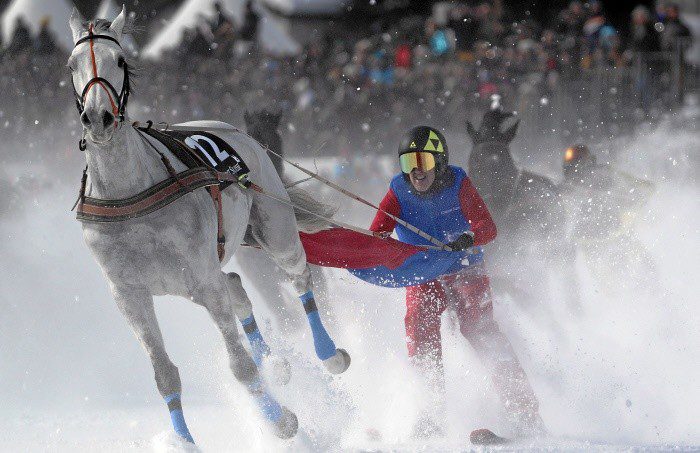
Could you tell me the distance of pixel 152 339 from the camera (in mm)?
6434

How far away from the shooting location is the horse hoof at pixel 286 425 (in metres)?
6.63

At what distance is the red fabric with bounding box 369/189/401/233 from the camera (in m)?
7.62

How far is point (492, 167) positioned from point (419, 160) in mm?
2233

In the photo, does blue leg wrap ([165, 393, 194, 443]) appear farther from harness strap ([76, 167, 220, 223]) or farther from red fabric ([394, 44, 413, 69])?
red fabric ([394, 44, 413, 69])

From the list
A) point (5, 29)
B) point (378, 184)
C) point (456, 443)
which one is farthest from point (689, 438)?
point (5, 29)

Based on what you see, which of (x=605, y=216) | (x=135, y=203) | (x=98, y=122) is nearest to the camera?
(x=98, y=122)

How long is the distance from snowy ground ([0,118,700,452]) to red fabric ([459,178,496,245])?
0.93 m

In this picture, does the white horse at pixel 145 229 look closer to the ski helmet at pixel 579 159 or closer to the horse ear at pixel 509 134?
the horse ear at pixel 509 134

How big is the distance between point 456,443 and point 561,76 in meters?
9.18

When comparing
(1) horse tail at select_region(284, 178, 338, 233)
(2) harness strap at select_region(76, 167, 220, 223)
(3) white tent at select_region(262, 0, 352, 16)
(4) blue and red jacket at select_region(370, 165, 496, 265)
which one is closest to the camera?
(2) harness strap at select_region(76, 167, 220, 223)

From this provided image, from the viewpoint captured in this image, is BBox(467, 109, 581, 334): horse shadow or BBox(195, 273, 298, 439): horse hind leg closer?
BBox(195, 273, 298, 439): horse hind leg

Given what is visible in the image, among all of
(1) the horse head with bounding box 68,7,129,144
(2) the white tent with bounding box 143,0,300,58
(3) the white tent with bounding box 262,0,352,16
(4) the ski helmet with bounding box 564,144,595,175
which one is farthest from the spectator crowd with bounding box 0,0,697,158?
(1) the horse head with bounding box 68,7,129,144

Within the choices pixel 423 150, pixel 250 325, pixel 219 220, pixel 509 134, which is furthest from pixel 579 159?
pixel 219 220

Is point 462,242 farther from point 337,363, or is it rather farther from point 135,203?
point 135,203
